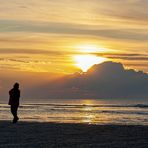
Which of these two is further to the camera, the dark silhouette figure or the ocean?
the ocean

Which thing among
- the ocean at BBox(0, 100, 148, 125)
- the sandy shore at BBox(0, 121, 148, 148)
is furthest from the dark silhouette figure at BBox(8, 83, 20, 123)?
the ocean at BBox(0, 100, 148, 125)

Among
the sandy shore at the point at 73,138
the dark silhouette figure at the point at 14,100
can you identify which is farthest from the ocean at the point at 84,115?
the sandy shore at the point at 73,138

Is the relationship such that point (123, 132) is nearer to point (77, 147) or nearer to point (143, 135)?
point (143, 135)

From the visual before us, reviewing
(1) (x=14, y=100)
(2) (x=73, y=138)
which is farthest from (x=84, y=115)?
(2) (x=73, y=138)

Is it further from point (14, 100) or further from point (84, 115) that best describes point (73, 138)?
point (84, 115)

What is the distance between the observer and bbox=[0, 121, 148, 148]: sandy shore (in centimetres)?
1753

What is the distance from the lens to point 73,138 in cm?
1984

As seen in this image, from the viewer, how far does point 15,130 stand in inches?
917

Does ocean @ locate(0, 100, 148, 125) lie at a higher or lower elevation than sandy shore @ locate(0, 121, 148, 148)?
higher

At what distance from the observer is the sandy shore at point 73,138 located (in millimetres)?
17531

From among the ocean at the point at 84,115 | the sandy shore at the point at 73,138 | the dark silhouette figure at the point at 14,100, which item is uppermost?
the ocean at the point at 84,115

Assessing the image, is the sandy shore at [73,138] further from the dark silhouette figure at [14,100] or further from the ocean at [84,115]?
the ocean at [84,115]

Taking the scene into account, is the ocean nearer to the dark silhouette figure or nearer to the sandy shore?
the dark silhouette figure

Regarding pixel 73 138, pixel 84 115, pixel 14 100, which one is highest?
pixel 84 115
